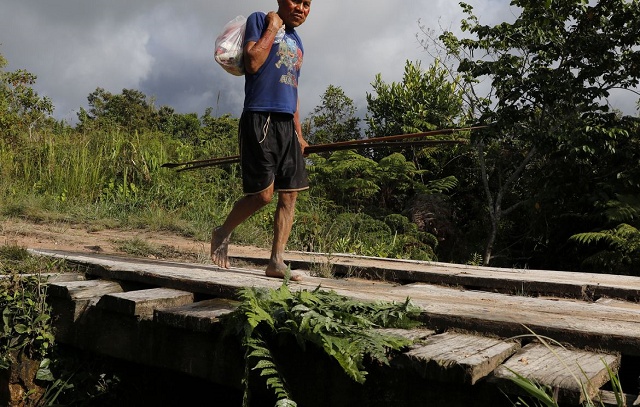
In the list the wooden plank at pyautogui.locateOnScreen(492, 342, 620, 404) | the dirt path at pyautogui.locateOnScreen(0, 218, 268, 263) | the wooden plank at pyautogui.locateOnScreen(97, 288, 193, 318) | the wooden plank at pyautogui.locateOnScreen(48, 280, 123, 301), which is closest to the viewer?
the wooden plank at pyautogui.locateOnScreen(492, 342, 620, 404)

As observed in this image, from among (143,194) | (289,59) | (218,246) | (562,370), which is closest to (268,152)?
(289,59)

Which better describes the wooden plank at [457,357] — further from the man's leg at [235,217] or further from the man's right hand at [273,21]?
the man's right hand at [273,21]

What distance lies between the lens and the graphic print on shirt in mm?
4105

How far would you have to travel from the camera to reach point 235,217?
4312 mm

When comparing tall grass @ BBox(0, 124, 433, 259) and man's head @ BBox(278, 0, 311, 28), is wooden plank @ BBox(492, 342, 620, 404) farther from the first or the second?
tall grass @ BBox(0, 124, 433, 259)

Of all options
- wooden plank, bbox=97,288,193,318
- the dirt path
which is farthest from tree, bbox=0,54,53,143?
wooden plank, bbox=97,288,193,318

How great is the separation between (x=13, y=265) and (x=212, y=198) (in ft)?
18.4

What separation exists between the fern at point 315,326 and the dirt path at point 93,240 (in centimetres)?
283

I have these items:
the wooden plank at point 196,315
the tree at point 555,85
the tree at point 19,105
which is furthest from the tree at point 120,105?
the wooden plank at point 196,315

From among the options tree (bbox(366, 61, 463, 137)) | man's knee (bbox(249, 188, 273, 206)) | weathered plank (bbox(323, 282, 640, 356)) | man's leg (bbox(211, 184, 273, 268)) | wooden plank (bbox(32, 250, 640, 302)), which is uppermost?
tree (bbox(366, 61, 463, 137))

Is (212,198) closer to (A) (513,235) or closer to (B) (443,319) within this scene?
(A) (513,235)

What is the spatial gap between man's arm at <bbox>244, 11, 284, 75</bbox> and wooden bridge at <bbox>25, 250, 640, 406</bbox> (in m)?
1.25

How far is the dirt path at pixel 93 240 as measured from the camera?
19.0ft

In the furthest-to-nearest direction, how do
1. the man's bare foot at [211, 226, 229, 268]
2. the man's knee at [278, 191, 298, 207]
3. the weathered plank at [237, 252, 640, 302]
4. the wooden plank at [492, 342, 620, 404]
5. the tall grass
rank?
the tall grass, the man's bare foot at [211, 226, 229, 268], the man's knee at [278, 191, 298, 207], the weathered plank at [237, 252, 640, 302], the wooden plank at [492, 342, 620, 404]
